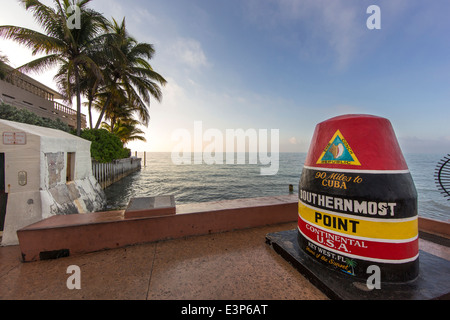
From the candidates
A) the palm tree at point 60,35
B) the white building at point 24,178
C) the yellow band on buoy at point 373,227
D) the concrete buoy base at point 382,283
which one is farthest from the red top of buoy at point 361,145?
the palm tree at point 60,35

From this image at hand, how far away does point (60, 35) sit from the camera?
39.5 feet

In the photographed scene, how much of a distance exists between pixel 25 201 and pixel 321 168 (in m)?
5.89

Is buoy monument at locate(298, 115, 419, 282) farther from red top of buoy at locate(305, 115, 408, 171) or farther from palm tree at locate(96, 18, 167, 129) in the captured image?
palm tree at locate(96, 18, 167, 129)

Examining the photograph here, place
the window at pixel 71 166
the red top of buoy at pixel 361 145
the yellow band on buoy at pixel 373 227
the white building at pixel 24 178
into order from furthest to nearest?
1. the window at pixel 71 166
2. the white building at pixel 24 178
3. the red top of buoy at pixel 361 145
4. the yellow band on buoy at pixel 373 227

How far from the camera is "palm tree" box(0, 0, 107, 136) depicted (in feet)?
34.6

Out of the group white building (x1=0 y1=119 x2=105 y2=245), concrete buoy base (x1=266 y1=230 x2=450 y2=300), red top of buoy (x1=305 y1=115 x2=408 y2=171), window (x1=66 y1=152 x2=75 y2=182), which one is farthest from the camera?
window (x1=66 y1=152 x2=75 y2=182)

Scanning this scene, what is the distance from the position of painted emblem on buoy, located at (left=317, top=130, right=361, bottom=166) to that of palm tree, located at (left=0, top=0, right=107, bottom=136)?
15741 mm

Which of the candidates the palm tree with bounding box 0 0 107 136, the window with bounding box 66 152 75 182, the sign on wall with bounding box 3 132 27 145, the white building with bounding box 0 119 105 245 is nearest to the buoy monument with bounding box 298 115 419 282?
the white building with bounding box 0 119 105 245

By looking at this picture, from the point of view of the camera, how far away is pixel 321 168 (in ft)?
7.91

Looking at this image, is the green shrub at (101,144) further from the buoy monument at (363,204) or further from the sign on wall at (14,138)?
the buoy monument at (363,204)

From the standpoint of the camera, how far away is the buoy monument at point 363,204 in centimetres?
201

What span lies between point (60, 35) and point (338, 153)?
18.1m
